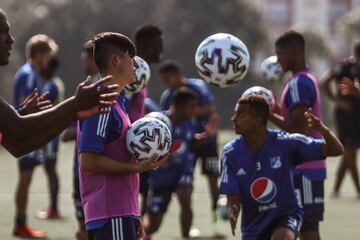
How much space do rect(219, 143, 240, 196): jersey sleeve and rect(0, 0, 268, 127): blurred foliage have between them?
52.2 metres

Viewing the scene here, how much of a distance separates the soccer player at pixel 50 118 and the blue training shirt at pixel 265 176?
8.21ft

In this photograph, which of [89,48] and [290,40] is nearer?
[89,48]

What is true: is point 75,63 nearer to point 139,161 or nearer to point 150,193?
point 150,193

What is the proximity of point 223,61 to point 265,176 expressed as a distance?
1.01 m

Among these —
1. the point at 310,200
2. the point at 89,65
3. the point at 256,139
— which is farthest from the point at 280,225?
the point at 89,65

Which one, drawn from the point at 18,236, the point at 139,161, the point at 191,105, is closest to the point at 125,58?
the point at 139,161

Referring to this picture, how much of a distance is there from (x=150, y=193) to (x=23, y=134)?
600 cm

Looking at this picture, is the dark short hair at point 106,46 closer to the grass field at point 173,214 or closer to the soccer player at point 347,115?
the grass field at point 173,214

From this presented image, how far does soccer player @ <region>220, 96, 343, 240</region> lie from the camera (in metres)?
8.05

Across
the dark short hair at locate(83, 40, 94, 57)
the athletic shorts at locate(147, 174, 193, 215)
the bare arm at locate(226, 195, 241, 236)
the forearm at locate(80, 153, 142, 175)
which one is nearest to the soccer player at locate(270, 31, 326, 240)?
the bare arm at locate(226, 195, 241, 236)

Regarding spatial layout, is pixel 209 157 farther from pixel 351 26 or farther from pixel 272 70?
pixel 351 26

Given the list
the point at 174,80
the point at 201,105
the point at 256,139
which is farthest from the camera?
the point at 201,105

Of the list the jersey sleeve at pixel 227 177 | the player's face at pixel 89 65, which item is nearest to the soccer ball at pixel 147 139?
the jersey sleeve at pixel 227 177

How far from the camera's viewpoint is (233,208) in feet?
25.4
